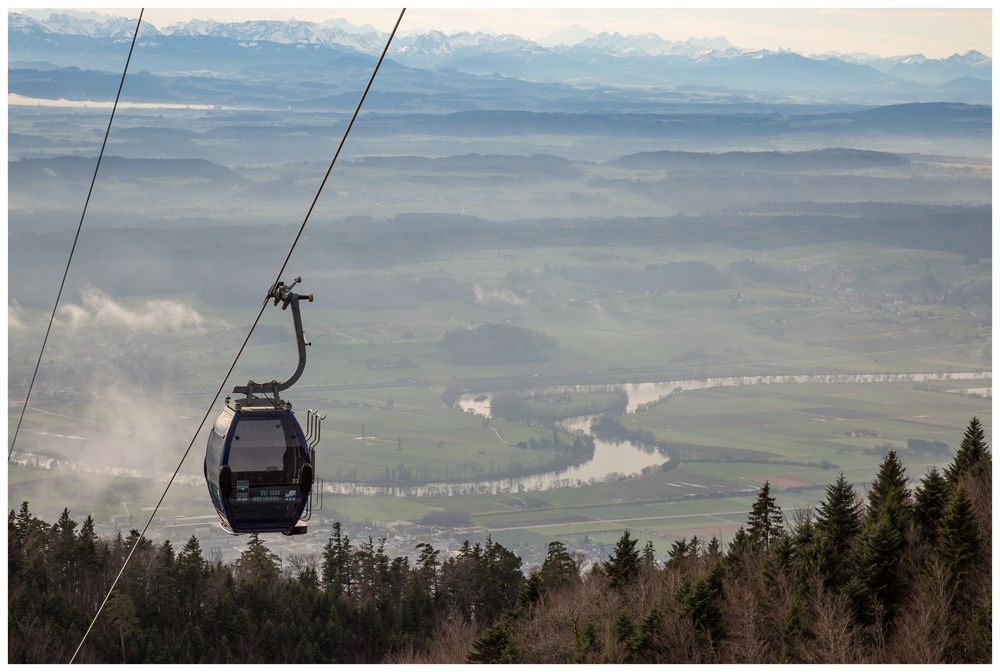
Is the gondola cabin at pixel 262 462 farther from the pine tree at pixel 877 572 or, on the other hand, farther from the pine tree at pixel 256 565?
the pine tree at pixel 256 565

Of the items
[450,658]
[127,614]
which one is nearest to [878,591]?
[450,658]

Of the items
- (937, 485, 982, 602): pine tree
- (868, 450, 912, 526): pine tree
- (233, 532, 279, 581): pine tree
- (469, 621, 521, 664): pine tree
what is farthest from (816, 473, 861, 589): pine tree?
(233, 532, 279, 581): pine tree

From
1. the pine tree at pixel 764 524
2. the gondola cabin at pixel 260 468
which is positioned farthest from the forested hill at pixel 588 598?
the gondola cabin at pixel 260 468

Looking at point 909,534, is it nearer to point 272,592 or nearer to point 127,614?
point 272,592

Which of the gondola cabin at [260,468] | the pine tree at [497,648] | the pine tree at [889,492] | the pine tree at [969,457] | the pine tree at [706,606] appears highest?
the pine tree at [969,457]

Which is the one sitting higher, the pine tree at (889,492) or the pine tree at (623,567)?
the pine tree at (889,492)

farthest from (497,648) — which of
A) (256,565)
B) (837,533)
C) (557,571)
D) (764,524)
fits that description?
(256,565)
